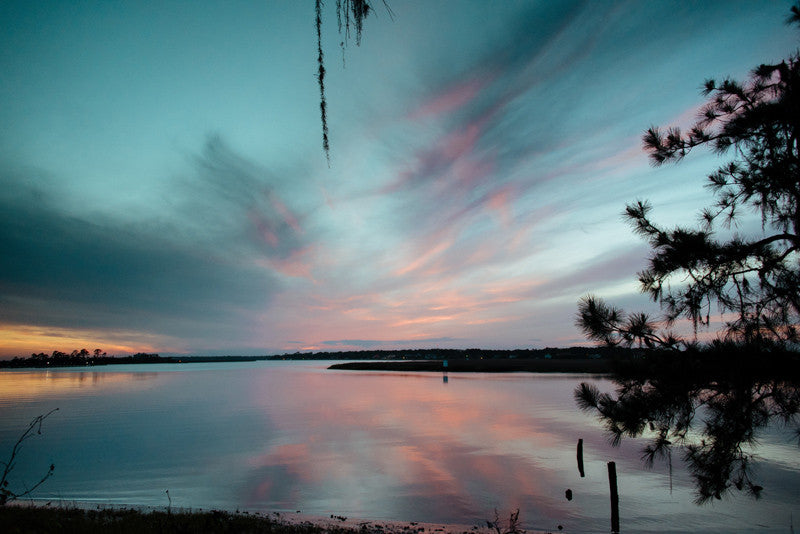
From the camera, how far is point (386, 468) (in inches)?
828

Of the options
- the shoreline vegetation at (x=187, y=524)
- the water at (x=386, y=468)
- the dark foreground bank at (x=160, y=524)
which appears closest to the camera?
the dark foreground bank at (x=160, y=524)

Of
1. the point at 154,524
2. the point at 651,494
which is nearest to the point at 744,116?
the point at 154,524

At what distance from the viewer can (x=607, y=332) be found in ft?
21.7

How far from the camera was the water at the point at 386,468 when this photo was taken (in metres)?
14.6

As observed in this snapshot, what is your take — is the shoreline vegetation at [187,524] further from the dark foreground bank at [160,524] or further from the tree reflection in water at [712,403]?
the tree reflection in water at [712,403]

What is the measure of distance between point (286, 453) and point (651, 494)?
18.6m

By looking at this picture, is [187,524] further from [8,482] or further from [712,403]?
[8,482]

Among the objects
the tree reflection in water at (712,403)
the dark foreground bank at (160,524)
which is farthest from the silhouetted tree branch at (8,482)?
the tree reflection in water at (712,403)

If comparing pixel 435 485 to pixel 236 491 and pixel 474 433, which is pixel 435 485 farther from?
pixel 474 433

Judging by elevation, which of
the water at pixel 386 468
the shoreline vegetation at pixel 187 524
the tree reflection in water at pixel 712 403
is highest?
the tree reflection in water at pixel 712 403

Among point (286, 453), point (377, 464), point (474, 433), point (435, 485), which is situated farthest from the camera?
point (474, 433)

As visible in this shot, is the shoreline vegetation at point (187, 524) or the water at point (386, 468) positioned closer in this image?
the shoreline vegetation at point (187, 524)

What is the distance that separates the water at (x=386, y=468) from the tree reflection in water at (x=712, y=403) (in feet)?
3.66

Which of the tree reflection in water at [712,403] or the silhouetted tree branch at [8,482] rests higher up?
the tree reflection in water at [712,403]
